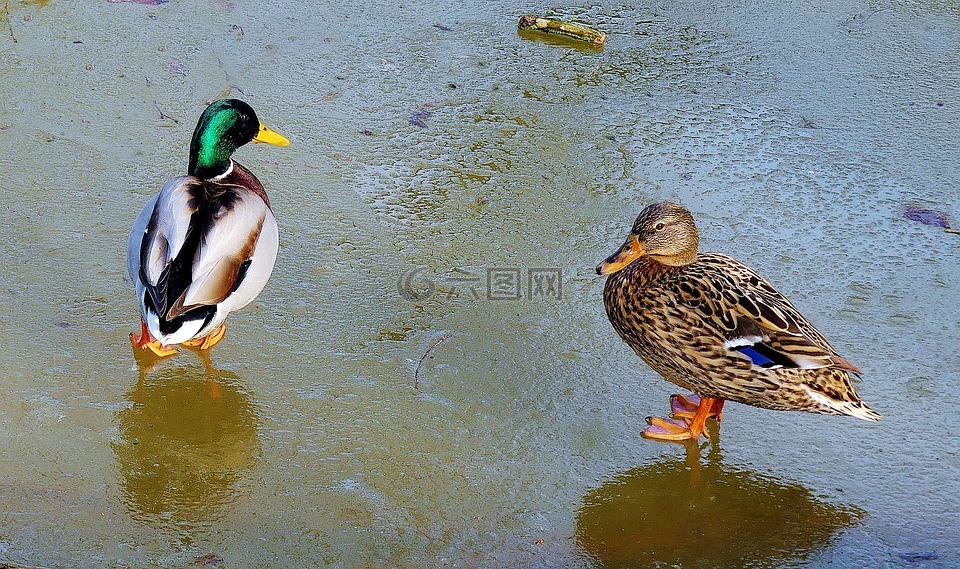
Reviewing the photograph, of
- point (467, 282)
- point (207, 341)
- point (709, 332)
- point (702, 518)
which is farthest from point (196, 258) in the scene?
point (702, 518)

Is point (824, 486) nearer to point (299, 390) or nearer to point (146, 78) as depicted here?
point (299, 390)

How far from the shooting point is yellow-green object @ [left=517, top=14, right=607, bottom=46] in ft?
16.9

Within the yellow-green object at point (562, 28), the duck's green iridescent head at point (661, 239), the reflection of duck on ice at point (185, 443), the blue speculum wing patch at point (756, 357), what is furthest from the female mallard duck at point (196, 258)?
the yellow-green object at point (562, 28)

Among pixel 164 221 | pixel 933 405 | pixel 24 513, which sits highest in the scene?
pixel 164 221

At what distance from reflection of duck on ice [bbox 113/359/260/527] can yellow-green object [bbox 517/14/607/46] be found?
2785 mm

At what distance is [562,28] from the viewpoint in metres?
5.21

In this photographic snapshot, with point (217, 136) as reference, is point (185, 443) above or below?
below

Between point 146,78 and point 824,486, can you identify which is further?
point 146,78

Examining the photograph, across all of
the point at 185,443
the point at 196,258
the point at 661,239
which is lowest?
the point at 185,443

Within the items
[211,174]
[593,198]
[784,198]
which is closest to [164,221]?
[211,174]

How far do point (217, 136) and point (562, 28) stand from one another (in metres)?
2.25

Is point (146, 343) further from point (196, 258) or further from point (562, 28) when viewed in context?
point (562, 28)

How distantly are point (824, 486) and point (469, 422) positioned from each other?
1054 millimetres

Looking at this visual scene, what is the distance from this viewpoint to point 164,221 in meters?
3.19
